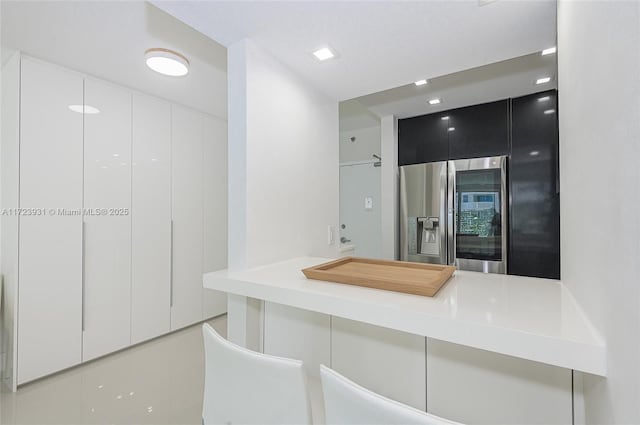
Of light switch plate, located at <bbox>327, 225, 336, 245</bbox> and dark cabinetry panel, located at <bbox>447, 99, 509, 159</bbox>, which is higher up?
dark cabinetry panel, located at <bbox>447, 99, 509, 159</bbox>

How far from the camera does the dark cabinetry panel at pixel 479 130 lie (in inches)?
110

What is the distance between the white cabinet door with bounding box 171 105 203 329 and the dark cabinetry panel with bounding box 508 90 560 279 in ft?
10.6

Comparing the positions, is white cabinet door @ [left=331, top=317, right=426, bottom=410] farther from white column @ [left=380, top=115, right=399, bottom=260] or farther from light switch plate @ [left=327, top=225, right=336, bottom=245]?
white column @ [left=380, top=115, right=399, bottom=260]

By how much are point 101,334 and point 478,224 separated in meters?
3.56

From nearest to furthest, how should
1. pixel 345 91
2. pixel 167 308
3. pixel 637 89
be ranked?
pixel 637 89
pixel 345 91
pixel 167 308

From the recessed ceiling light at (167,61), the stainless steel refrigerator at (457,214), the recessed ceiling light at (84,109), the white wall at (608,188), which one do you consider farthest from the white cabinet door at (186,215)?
the white wall at (608,188)

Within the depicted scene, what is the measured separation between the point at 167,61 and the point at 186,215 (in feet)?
5.51

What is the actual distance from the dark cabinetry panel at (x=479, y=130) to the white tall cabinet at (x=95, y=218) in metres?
2.78

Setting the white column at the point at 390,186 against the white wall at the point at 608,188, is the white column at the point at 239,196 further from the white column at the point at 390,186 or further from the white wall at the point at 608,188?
the white column at the point at 390,186

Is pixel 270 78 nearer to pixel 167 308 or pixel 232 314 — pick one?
pixel 232 314

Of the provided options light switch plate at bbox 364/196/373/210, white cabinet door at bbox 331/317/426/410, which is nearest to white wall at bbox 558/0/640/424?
white cabinet door at bbox 331/317/426/410

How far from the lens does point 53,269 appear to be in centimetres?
224

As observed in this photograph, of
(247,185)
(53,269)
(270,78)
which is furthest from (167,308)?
(270,78)

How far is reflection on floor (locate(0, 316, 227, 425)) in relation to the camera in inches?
73.3
